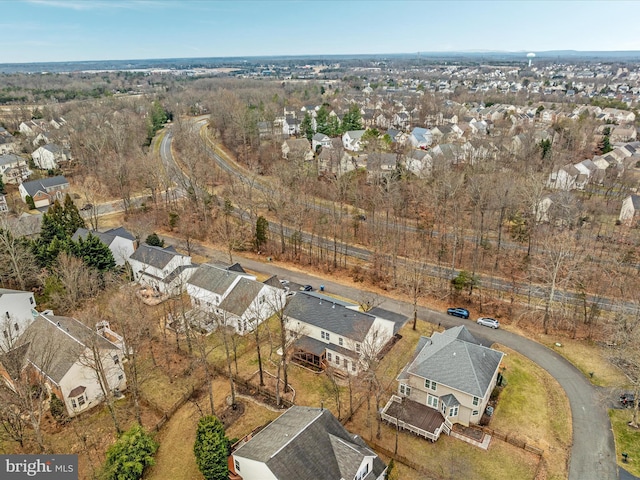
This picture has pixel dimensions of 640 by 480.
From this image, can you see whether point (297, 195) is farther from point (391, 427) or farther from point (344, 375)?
point (391, 427)

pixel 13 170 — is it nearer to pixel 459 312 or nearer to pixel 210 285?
pixel 210 285

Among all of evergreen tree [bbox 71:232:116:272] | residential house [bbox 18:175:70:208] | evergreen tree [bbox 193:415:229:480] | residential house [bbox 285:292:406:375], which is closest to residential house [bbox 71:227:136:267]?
evergreen tree [bbox 71:232:116:272]

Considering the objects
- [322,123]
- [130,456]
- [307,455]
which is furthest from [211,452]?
[322,123]

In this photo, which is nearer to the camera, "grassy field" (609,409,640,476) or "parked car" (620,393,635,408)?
"grassy field" (609,409,640,476)

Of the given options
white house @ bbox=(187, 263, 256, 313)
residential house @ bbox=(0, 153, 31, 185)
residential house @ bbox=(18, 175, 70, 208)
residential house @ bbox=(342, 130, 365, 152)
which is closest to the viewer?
white house @ bbox=(187, 263, 256, 313)

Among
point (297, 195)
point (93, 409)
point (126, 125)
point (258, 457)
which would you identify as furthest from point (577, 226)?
point (126, 125)

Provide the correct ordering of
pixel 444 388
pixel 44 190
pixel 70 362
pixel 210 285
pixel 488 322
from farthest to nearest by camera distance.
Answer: pixel 44 190 → pixel 210 285 → pixel 488 322 → pixel 70 362 → pixel 444 388

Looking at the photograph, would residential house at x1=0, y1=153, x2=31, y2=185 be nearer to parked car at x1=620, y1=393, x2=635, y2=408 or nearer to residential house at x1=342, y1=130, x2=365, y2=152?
residential house at x1=342, y1=130, x2=365, y2=152
